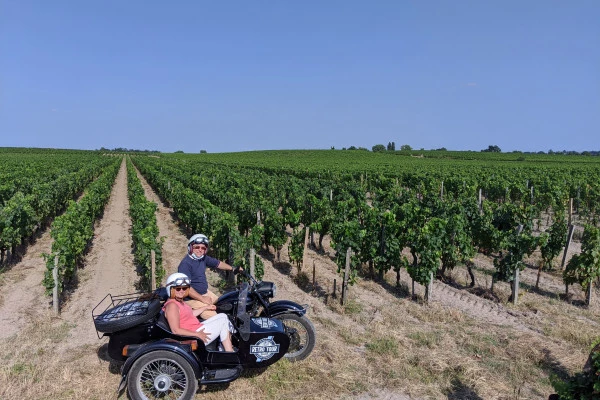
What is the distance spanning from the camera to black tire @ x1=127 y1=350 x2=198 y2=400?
4.54 m

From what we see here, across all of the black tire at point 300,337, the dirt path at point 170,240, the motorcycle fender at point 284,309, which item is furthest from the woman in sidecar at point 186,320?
the dirt path at point 170,240

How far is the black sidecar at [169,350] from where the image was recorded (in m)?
4.56

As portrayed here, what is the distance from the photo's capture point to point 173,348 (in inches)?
178

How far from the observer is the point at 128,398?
491 cm

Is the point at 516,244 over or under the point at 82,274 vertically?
over

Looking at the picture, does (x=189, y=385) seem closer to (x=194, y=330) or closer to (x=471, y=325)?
(x=194, y=330)

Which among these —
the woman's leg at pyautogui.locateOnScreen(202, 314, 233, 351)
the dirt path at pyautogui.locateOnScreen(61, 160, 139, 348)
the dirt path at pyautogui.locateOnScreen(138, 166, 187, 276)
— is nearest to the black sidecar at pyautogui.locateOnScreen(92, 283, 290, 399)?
the woman's leg at pyautogui.locateOnScreen(202, 314, 233, 351)

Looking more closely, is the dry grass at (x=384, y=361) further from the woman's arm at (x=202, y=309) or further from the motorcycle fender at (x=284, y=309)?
the woman's arm at (x=202, y=309)

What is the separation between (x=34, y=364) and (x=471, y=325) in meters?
6.52

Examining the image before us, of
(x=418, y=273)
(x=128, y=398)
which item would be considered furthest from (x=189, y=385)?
(x=418, y=273)

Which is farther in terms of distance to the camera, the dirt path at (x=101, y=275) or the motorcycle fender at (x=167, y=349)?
the dirt path at (x=101, y=275)

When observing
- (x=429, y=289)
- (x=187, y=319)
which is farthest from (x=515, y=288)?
(x=187, y=319)

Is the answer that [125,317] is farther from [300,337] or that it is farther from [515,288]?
[515,288]

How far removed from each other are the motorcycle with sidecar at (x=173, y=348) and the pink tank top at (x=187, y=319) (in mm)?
130
